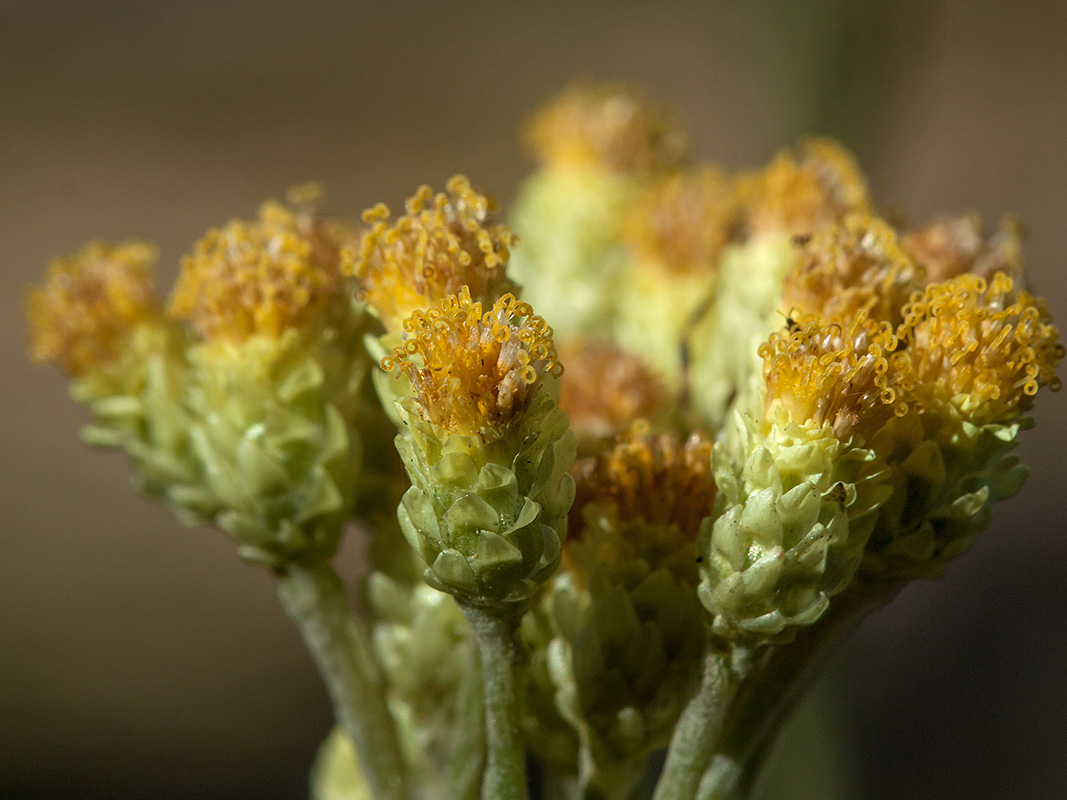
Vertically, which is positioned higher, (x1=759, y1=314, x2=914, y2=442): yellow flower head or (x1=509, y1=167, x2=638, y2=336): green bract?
(x1=509, y1=167, x2=638, y2=336): green bract

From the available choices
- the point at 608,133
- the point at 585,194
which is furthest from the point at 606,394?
the point at 608,133

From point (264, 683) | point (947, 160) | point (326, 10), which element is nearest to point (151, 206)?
point (326, 10)

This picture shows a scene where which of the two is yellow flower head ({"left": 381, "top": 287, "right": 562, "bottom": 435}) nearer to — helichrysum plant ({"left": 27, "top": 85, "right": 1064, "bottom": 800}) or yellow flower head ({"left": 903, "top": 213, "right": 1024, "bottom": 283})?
helichrysum plant ({"left": 27, "top": 85, "right": 1064, "bottom": 800})

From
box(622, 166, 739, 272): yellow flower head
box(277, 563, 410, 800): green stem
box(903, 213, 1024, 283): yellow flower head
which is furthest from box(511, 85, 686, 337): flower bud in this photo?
box(277, 563, 410, 800): green stem

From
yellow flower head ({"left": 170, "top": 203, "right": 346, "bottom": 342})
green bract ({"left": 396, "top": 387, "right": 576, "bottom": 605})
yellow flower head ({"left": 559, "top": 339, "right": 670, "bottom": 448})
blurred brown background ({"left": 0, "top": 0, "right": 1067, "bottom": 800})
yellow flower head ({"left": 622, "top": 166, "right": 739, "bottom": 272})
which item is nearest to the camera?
green bract ({"left": 396, "top": 387, "right": 576, "bottom": 605})

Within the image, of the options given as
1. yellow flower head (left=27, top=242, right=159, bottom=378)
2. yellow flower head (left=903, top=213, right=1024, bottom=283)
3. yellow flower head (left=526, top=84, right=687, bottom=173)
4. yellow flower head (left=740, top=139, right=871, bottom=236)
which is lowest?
yellow flower head (left=903, top=213, right=1024, bottom=283)

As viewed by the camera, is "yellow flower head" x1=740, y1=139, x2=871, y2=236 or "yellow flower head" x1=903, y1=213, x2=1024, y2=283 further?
"yellow flower head" x1=740, y1=139, x2=871, y2=236

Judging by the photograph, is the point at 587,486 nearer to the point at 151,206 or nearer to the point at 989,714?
the point at 989,714
